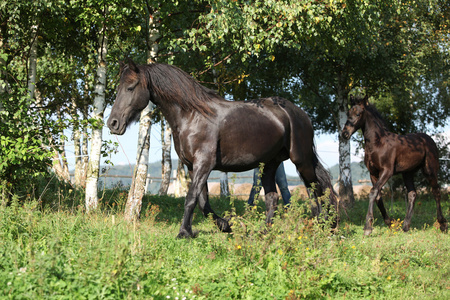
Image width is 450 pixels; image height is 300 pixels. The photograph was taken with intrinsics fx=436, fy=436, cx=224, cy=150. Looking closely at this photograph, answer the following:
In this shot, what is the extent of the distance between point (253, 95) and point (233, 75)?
4.09 m

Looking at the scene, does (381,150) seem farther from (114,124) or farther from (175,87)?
(114,124)

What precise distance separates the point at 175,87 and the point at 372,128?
5.10 m

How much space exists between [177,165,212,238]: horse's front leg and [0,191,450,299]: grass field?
32 centimetres

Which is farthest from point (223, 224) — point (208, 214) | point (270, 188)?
point (270, 188)

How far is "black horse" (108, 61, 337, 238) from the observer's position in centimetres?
611

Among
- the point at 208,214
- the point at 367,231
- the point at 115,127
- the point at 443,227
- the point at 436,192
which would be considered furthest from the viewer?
the point at 436,192

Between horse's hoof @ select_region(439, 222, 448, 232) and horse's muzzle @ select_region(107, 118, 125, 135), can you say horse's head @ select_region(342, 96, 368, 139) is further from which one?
horse's muzzle @ select_region(107, 118, 125, 135)

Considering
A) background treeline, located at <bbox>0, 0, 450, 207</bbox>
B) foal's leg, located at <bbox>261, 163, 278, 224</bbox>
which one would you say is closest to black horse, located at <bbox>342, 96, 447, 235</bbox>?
background treeline, located at <bbox>0, 0, 450, 207</bbox>

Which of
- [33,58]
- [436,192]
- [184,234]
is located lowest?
[184,234]

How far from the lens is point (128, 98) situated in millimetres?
6082

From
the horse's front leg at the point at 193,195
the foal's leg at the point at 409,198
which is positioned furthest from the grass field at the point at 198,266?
the foal's leg at the point at 409,198

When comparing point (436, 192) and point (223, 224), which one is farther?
point (436, 192)

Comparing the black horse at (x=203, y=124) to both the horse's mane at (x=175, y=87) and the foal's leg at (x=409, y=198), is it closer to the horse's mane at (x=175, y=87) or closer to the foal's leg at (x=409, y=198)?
the horse's mane at (x=175, y=87)

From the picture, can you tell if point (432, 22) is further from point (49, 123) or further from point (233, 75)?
point (49, 123)
